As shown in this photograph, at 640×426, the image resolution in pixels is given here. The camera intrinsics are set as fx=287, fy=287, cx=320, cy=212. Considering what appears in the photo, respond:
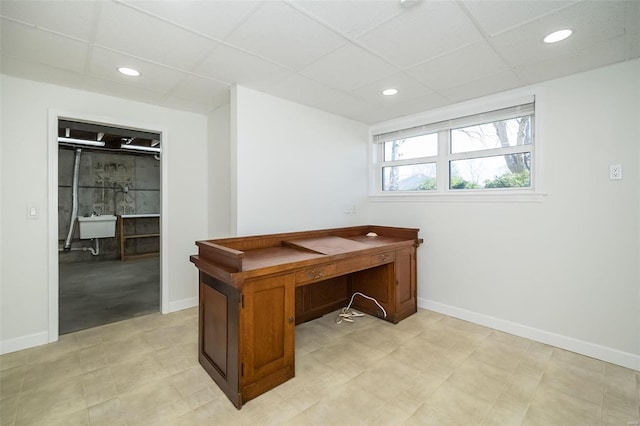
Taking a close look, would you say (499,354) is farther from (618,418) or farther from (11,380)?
(11,380)

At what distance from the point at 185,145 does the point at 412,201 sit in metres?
3.00

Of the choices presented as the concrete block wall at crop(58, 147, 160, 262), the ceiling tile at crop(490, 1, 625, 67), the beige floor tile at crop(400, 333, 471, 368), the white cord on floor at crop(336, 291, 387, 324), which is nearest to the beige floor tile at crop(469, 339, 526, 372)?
the beige floor tile at crop(400, 333, 471, 368)

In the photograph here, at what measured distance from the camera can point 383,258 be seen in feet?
9.77

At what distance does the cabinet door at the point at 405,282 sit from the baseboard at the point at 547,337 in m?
0.37

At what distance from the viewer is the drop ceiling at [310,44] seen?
1716 millimetres

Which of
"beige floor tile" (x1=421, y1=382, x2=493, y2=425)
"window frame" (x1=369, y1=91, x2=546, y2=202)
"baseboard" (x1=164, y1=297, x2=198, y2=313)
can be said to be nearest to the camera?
"beige floor tile" (x1=421, y1=382, x2=493, y2=425)

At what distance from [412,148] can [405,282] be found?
1820 millimetres

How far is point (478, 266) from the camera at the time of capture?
3193mm

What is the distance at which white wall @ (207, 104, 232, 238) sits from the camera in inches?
129

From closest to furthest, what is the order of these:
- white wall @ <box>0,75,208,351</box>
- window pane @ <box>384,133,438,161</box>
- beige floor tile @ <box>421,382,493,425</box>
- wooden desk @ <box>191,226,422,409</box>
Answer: beige floor tile @ <box>421,382,493,425</box> → wooden desk @ <box>191,226,422,409</box> → white wall @ <box>0,75,208,351</box> → window pane @ <box>384,133,438,161</box>

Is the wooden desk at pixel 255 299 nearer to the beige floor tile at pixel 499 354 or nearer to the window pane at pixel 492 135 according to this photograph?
the beige floor tile at pixel 499 354

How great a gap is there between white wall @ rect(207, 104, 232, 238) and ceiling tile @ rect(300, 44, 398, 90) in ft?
4.27

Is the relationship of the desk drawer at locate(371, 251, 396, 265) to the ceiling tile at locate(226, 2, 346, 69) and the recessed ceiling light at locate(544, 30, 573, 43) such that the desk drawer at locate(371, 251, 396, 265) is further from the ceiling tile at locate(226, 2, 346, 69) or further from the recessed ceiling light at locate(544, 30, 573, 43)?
the recessed ceiling light at locate(544, 30, 573, 43)

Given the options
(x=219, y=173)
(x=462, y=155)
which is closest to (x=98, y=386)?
(x=219, y=173)
